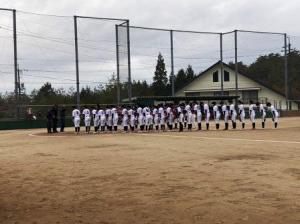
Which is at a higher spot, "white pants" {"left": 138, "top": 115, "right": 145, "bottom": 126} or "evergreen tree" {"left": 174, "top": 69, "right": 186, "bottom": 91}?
"evergreen tree" {"left": 174, "top": 69, "right": 186, "bottom": 91}

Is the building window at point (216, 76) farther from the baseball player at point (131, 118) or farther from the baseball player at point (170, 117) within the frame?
the baseball player at point (131, 118)

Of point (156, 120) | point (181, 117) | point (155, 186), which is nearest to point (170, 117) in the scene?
point (156, 120)

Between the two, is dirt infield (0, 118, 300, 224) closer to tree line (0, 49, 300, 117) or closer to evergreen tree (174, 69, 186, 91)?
tree line (0, 49, 300, 117)

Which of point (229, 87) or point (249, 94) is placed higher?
point (229, 87)

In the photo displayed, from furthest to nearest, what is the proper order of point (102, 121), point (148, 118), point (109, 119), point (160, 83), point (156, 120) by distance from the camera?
point (160, 83) < point (109, 119) < point (102, 121) < point (156, 120) < point (148, 118)

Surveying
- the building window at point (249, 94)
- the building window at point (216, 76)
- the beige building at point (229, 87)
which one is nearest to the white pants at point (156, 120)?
the beige building at point (229, 87)

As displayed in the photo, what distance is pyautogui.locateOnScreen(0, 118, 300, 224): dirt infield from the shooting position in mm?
7750

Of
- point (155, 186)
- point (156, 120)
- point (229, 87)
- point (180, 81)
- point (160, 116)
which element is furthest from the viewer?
point (180, 81)

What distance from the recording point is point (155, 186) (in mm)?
10078

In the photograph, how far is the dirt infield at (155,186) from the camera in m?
7.75

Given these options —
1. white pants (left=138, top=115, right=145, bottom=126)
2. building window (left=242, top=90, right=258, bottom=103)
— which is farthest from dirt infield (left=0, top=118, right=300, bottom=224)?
building window (left=242, top=90, right=258, bottom=103)

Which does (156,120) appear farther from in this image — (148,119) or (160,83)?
(160,83)

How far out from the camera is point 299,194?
8.88 m

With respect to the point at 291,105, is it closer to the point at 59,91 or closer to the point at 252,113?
the point at 59,91
